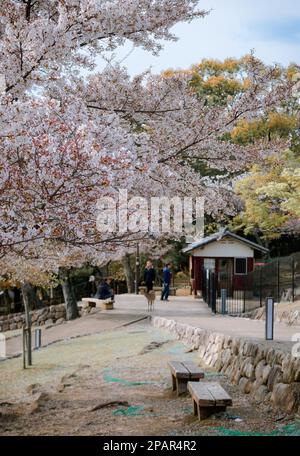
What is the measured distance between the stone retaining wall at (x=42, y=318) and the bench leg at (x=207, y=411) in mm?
21486

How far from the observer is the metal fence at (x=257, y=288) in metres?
22.1

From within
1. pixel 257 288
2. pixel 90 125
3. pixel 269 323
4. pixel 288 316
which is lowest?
pixel 288 316

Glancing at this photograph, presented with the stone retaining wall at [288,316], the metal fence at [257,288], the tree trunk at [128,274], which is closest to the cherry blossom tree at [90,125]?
the stone retaining wall at [288,316]

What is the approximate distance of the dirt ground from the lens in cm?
716

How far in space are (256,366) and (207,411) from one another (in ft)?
5.64

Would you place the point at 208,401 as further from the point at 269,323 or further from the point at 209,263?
the point at 209,263

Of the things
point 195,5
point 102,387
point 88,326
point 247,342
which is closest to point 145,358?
point 102,387

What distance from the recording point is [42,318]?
30562 mm

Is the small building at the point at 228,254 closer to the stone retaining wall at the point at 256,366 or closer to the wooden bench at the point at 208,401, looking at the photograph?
the stone retaining wall at the point at 256,366

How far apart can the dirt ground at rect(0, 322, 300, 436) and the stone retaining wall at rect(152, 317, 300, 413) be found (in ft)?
0.54

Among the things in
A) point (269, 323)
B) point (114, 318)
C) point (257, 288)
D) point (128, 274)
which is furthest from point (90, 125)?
point (128, 274)

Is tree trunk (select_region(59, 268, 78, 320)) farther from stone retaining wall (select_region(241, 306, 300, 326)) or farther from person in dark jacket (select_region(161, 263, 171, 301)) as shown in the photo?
stone retaining wall (select_region(241, 306, 300, 326))
